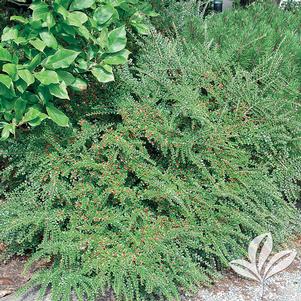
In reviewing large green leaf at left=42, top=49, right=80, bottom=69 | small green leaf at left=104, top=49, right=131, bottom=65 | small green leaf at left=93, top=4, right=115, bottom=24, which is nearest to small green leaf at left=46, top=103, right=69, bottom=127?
large green leaf at left=42, top=49, right=80, bottom=69

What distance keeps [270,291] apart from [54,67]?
1.76 m

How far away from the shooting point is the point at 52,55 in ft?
9.10

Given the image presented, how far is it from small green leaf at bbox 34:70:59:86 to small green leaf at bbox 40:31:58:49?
5.8 inches

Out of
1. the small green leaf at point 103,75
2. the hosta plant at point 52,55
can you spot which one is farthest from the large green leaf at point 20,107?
the small green leaf at point 103,75

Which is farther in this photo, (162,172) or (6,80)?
(162,172)

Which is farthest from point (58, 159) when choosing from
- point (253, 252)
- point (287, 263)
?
point (287, 263)

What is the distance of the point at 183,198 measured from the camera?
9.66 feet

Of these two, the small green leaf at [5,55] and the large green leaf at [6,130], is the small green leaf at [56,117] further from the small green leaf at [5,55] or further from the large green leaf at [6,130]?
the small green leaf at [5,55]

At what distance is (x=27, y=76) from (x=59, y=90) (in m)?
0.19

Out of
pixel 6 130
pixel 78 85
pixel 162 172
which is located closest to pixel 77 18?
pixel 78 85

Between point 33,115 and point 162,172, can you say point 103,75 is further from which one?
point 162,172

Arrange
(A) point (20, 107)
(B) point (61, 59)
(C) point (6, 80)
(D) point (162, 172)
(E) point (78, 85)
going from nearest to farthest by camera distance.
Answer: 1. (C) point (6, 80)
2. (B) point (61, 59)
3. (A) point (20, 107)
4. (E) point (78, 85)
5. (D) point (162, 172)

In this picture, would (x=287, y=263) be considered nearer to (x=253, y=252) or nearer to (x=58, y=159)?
(x=253, y=252)

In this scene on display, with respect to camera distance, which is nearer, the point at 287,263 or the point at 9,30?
the point at 9,30
